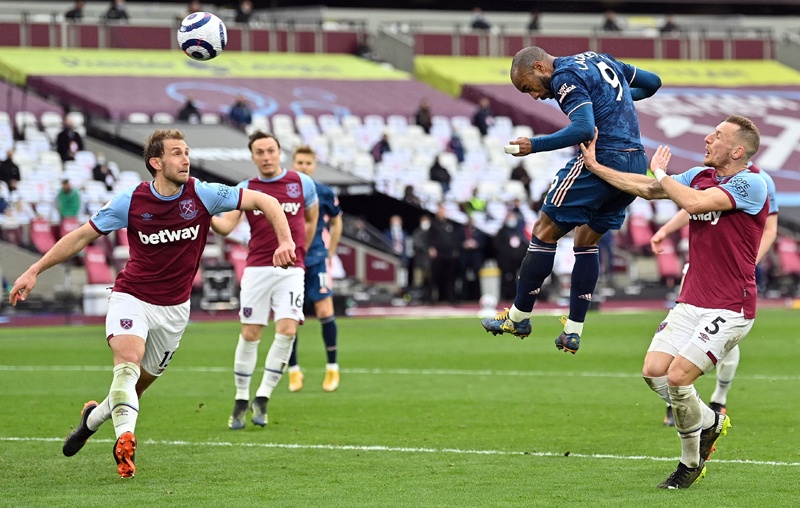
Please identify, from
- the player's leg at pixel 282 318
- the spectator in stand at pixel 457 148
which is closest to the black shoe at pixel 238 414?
the player's leg at pixel 282 318

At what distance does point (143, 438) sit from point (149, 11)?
3220 cm

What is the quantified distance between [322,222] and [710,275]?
669 cm

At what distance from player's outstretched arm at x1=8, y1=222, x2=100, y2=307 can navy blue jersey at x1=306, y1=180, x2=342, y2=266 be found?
17.6ft

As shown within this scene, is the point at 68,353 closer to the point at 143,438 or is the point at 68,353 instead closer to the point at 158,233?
the point at 143,438

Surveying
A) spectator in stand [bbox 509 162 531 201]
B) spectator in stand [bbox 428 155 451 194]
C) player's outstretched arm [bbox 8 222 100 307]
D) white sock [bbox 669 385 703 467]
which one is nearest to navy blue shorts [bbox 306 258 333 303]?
player's outstretched arm [bbox 8 222 100 307]

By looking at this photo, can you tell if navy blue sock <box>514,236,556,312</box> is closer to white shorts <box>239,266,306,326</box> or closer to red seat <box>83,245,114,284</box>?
white shorts <box>239,266,306,326</box>

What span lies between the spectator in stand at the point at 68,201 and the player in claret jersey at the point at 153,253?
1818 cm

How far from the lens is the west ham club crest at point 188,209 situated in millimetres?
9258

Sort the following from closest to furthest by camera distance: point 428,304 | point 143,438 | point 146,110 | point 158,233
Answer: point 158,233
point 143,438
point 428,304
point 146,110

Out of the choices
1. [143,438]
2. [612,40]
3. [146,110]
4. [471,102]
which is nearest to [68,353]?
[143,438]

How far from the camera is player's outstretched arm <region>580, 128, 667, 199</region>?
862 cm

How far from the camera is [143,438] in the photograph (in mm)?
11117

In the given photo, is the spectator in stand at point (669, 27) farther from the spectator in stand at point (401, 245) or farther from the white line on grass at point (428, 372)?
the white line on grass at point (428, 372)

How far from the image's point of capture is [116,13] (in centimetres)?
3925
